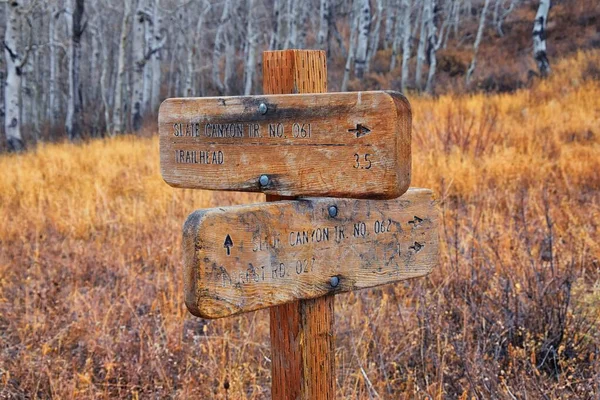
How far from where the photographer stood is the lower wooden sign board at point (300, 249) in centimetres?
142

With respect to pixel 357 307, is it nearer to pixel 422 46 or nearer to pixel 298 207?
pixel 298 207

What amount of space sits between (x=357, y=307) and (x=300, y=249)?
6.53 feet

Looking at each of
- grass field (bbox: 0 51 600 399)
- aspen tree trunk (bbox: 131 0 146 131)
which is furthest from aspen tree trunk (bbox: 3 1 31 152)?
grass field (bbox: 0 51 600 399)

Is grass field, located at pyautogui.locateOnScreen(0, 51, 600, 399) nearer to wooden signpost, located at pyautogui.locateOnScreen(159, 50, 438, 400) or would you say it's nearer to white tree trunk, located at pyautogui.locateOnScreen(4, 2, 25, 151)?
wooden signpost, located at pyautogui.locateOnScreen(159, 50, 438, 400)

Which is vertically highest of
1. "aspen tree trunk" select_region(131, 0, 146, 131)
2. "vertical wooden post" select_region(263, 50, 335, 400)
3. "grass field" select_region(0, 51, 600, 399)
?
"aspen tree trunk" select_region(131, 0, 146, 131)

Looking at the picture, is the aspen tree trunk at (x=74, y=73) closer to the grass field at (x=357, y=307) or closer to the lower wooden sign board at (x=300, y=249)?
the grass field at (x=357, y=307)

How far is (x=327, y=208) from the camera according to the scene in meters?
1.66

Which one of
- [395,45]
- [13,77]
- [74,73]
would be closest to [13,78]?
[13,77]

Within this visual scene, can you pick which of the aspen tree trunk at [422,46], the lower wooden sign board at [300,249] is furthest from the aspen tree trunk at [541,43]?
the lower wooden sign board at [300,249]

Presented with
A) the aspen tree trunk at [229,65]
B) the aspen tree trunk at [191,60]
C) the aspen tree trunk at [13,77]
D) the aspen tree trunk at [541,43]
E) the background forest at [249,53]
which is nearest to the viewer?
the aspen tree trunk at [13,77]

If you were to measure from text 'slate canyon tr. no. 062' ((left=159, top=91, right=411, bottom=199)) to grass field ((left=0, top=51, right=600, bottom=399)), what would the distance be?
105 cm

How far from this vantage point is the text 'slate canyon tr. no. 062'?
4.80 feet

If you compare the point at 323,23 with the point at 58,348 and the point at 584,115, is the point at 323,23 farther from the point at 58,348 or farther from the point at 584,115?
the point at 58,348

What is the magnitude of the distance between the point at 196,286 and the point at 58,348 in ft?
6.52
